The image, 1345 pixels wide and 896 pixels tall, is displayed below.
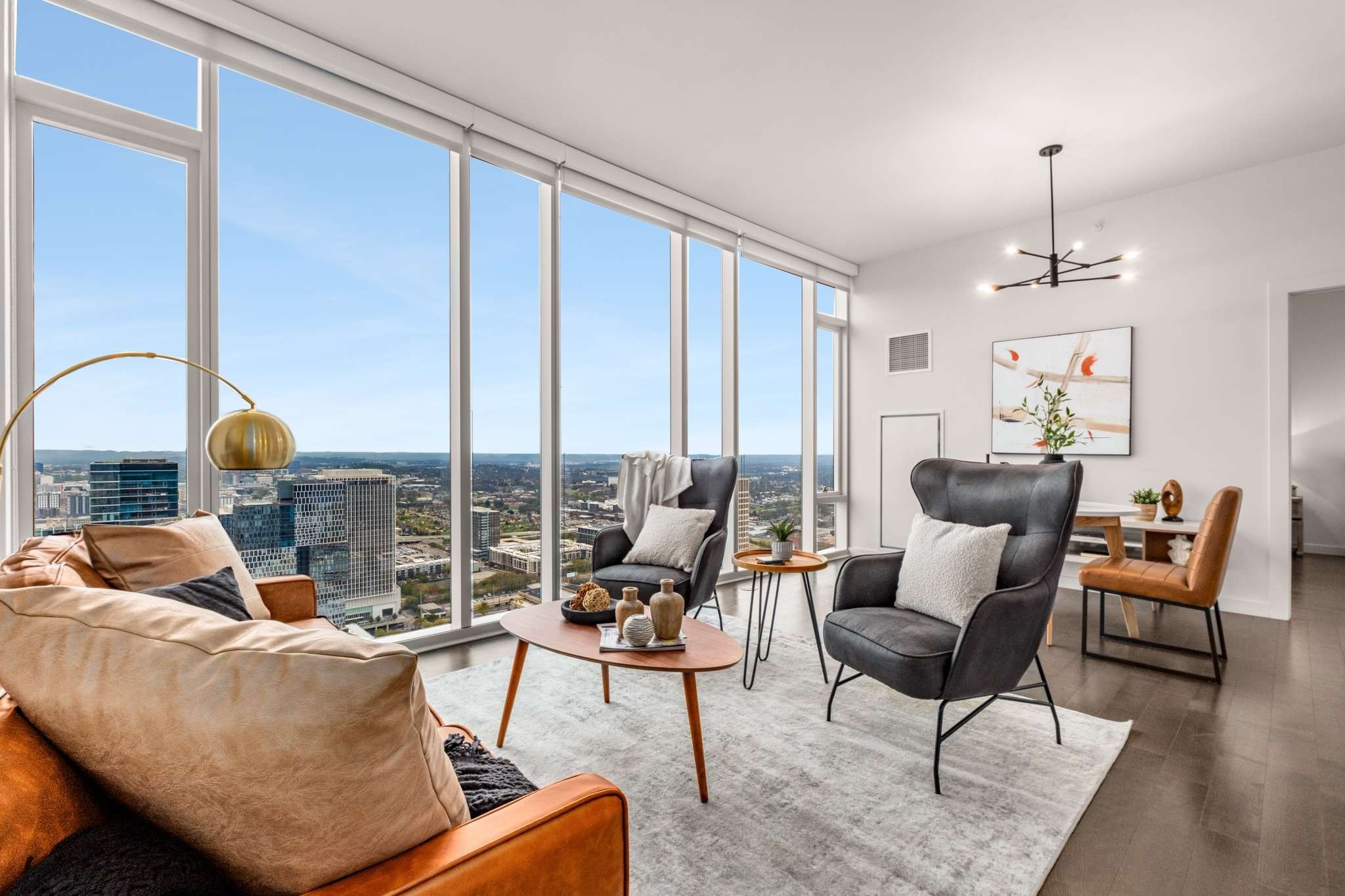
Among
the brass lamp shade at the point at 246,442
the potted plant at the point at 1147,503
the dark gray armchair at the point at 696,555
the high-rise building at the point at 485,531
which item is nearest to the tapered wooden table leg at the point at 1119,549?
the potted plant at the point at 1147,503

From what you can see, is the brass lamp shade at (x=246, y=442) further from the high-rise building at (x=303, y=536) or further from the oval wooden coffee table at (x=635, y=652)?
the high-rise building at (x=303, y=536)

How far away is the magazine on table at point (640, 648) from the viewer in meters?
2.12

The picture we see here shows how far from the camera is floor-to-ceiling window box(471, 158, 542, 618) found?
12.4 ft

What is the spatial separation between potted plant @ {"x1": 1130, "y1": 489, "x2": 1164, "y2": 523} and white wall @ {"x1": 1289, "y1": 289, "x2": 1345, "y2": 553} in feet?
11.9

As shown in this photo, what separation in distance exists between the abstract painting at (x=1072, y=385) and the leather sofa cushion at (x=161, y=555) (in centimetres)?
538

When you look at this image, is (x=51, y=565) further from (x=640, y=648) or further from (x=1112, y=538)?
(x=1112, y=538)

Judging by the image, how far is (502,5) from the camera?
2797mm

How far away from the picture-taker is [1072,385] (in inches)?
200

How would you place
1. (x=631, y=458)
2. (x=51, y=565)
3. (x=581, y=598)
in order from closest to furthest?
(x=51, y=565) < (x=581, y=598) < (x=631, y=458)

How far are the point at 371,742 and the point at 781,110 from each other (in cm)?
382

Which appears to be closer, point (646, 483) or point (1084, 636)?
point (1084, 636)

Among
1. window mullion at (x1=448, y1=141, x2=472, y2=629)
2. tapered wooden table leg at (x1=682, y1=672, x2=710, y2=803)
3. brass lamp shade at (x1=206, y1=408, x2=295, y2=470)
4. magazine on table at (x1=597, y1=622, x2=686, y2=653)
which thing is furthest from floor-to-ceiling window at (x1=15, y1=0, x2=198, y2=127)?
tapered wooden table leg at (x1=682, y1=672, x2=710, y2=803)

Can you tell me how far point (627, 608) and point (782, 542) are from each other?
111 cm

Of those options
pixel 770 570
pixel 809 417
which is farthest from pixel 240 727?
pixel 809 417
